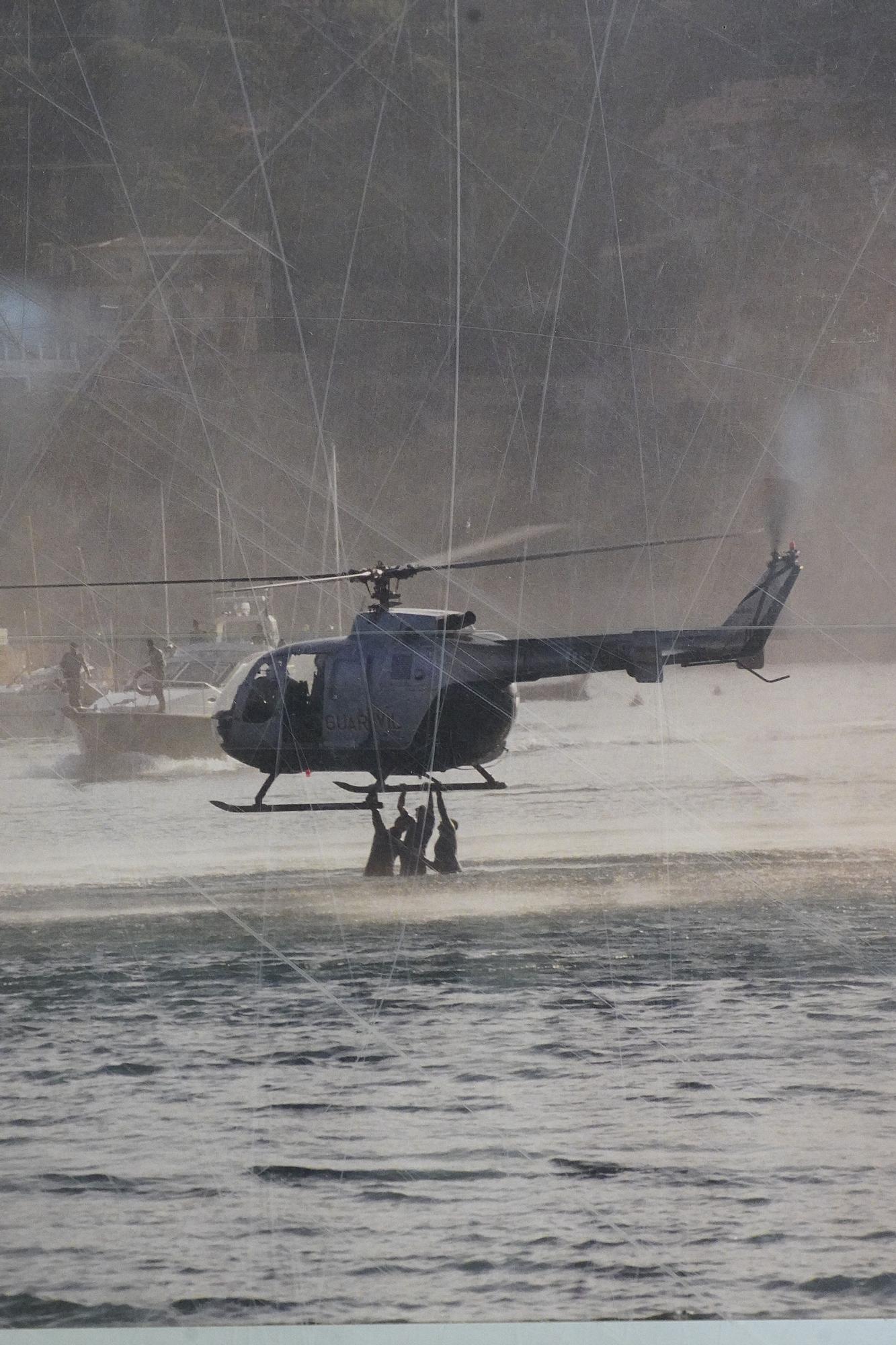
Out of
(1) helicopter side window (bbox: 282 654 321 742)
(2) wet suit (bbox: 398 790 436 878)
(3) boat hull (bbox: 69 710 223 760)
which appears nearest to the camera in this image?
(2) wet suit (bbox: 398 790 436 878)

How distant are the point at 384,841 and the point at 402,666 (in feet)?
2.15

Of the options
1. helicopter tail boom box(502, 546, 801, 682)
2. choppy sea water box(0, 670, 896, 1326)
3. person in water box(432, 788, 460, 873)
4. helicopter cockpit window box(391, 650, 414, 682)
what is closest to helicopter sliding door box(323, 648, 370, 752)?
helicopter cockpit window box(391, 650, 414, 682)

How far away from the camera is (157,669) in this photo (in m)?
5.70

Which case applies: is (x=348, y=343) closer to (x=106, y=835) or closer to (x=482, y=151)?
(x=482, y=151)

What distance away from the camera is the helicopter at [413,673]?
5102 mm

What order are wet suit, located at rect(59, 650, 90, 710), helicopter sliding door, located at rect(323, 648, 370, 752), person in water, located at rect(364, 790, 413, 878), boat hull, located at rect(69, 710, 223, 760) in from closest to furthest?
person in water, located at rect(364, 790, 413, 878) → helicopter sliding door, located at rect(323, 648, 370, 752) → boat hull, located at rect(69, 710, 223, 760) → wet suit, located at rect(59, 650, 90, 710)

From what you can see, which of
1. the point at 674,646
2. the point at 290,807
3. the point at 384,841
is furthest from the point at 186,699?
the point at 674,646

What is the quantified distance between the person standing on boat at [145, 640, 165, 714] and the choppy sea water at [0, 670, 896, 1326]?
0.35 m

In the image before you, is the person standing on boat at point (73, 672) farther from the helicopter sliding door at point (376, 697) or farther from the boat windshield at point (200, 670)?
the helicopter sliding door at point (376, 697)

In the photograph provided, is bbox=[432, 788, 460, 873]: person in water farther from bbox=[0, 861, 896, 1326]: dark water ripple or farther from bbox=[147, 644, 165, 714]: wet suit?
bbox=[147, 644, 165, 714]: wet suit

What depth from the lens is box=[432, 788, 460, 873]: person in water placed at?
521cm

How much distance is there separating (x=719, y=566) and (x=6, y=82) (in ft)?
9.48

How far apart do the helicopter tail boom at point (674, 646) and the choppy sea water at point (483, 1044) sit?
0.24 m

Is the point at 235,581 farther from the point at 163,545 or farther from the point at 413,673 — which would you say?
the point at 413,673
